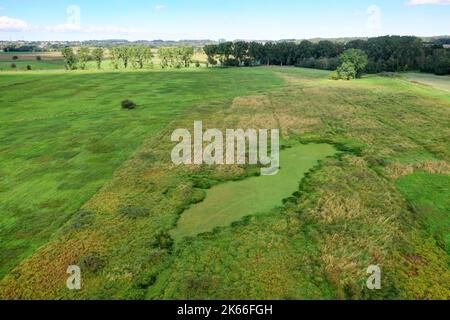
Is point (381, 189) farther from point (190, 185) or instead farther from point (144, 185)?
point (144, 185)

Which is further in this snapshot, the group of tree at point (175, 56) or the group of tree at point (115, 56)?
the group of tree at point (175, 56)

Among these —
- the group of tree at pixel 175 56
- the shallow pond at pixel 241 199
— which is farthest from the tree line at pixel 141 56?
the shallow pond at pixel 241 199

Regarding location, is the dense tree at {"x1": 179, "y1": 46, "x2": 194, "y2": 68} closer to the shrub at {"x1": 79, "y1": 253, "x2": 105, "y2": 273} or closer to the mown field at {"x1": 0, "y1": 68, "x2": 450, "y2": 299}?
the mown field at {"x1": 0, "y1": 68, "x2": 450, "y2": 299}

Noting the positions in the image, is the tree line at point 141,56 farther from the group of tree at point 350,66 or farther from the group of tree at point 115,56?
the group of tree at point 350,66

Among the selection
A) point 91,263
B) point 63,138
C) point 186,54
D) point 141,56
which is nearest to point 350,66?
point 186,54

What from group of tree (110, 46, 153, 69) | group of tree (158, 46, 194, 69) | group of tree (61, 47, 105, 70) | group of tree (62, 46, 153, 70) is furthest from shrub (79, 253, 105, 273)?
group of tree (110, 46, 153, 69)

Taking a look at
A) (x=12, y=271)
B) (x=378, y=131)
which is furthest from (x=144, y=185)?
(x=378, y=131)

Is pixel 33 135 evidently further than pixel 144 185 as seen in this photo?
Yes

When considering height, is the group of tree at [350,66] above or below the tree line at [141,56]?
below
